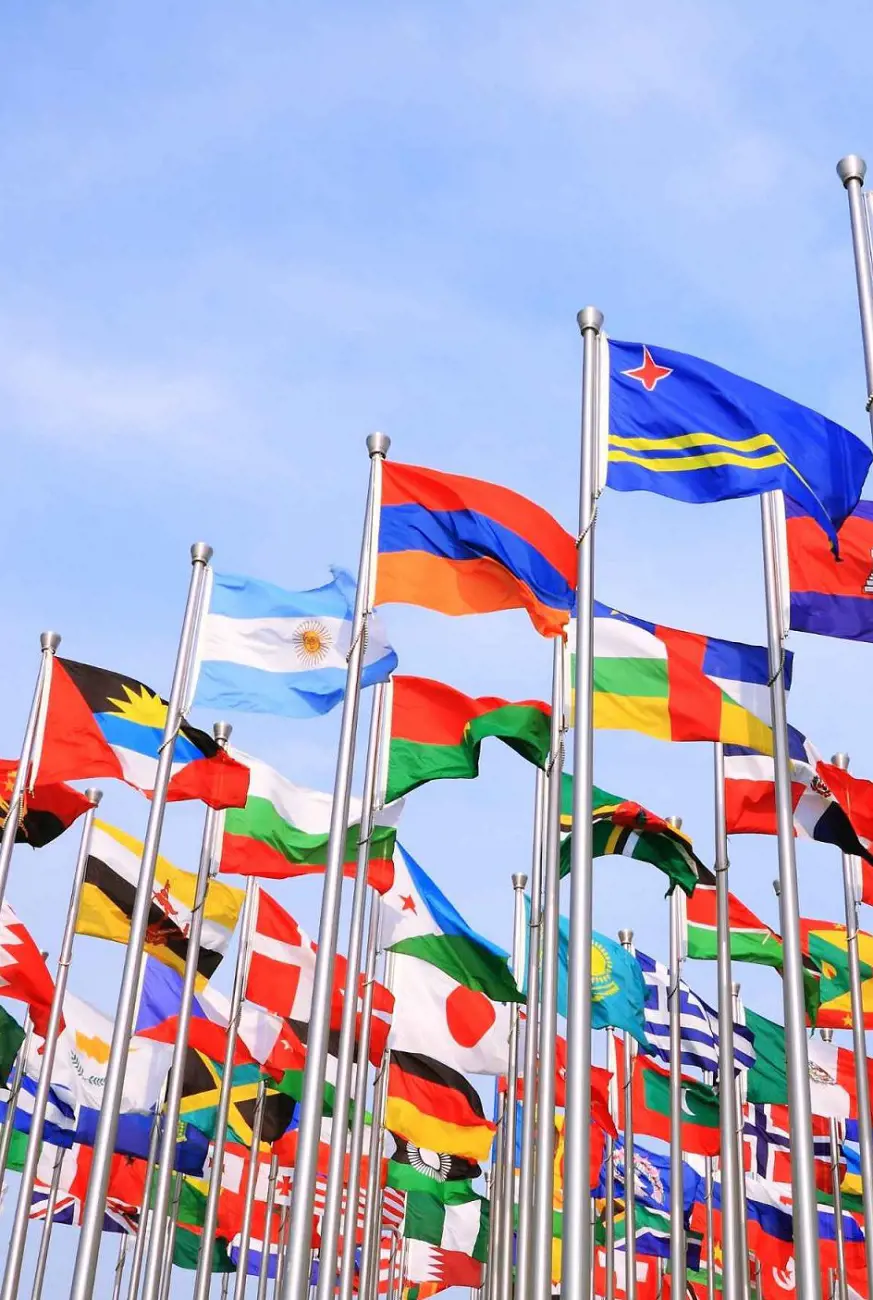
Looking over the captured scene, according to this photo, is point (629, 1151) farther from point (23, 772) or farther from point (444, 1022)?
point (23, 772)

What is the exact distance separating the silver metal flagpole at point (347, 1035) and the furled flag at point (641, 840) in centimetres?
327

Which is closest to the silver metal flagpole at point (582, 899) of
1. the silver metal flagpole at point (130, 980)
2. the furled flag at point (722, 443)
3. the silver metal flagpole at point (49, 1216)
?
the furled flag at point (722, 443)

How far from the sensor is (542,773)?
20.3 meters

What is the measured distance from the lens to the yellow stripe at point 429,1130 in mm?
26923

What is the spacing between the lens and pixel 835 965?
25.0m

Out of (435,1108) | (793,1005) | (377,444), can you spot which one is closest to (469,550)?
(377,444)

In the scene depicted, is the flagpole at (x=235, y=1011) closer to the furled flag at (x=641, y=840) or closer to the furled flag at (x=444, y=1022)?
the furled flag at (x=444, y=1022)

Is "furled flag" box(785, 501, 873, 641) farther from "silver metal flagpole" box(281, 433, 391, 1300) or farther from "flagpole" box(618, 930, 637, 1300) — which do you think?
"flagpole" box(618, 930, 637, 1300)

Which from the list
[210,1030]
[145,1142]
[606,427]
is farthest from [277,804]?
[145,1142]

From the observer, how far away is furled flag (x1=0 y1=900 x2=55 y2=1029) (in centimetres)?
2294

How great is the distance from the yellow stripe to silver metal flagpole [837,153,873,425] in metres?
18.9

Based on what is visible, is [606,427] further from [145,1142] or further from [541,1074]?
[145,1142]

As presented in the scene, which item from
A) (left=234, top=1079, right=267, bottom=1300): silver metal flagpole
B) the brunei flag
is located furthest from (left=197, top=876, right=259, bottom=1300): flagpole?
(left=234, top=1079, right=267, bottom=1300): silver metal flagpole

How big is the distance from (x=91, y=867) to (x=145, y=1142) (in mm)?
9073
